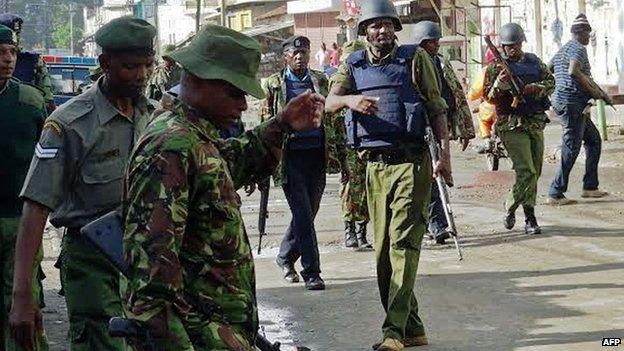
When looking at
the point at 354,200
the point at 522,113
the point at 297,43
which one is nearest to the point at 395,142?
the point at 297,43

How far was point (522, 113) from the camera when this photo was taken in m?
12.0

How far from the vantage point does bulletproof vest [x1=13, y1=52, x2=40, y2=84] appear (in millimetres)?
9242

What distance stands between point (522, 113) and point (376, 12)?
469cm

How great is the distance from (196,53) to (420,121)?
3719 millimetres

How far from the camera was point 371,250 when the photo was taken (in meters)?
11.7

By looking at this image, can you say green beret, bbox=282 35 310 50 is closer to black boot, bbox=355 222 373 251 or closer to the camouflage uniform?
black boot, bbox=355 222 373 251

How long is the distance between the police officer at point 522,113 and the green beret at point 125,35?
703cm

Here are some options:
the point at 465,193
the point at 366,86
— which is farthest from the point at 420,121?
the point at 465,193

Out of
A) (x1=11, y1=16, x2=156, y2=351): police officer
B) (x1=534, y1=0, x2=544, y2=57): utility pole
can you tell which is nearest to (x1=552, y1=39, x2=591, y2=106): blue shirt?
(x1=11, y1=16, x2=156, y2=351): police officer

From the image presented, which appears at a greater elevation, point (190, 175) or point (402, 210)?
point (190, 175)

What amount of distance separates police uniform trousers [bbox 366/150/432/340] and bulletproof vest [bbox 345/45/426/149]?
131 mm

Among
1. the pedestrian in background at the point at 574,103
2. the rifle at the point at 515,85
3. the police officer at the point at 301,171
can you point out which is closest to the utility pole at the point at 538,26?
the pedestrian in background at the point at 574,103

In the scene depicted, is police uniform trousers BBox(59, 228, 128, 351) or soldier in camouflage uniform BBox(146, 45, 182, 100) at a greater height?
soldier in camouflage uniform BBox(146, 45, 182, 100)

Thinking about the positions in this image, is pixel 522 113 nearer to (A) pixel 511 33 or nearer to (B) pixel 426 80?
(A) pixel 511 33
